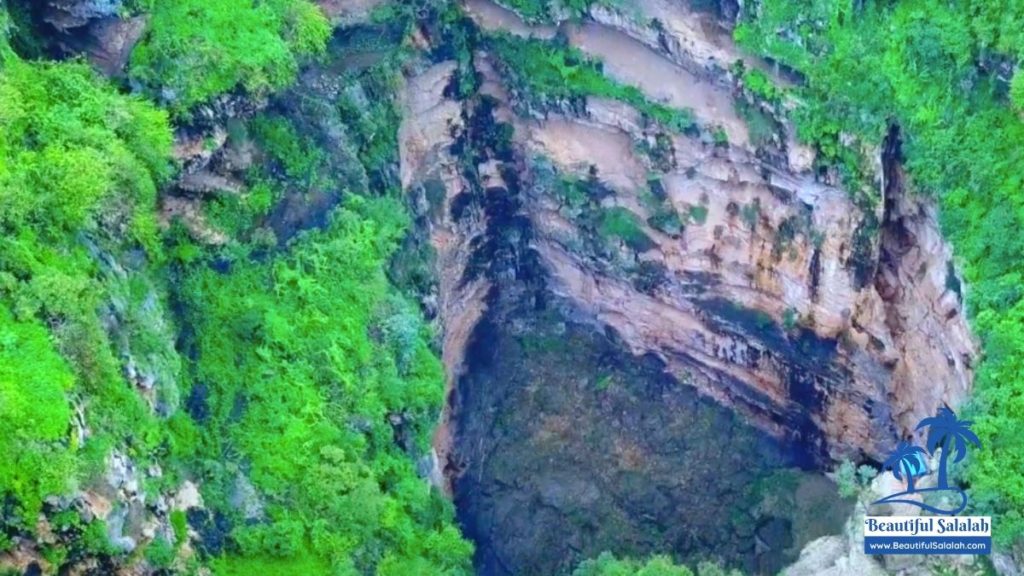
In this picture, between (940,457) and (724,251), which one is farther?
(724,251)

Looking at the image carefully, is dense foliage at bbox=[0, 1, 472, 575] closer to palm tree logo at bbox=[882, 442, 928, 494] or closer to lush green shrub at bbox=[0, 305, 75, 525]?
lush green shrub at bbox=[0, 305, 75, 525]

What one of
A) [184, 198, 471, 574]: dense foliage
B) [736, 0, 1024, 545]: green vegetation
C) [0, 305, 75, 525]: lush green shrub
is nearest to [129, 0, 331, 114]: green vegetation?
[184, 198, 471, 574]: dense foliage

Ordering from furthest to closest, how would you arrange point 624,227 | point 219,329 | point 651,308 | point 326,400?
point 651,308, point 624,227, point 326,400, point 219,329

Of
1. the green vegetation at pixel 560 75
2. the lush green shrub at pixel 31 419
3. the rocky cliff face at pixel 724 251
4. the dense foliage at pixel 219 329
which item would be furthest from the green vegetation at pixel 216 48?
the green vegetation at pixel 560 75

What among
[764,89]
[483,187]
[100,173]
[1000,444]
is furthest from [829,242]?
[100,173]

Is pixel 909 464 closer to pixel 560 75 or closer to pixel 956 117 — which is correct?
pixel 956 117

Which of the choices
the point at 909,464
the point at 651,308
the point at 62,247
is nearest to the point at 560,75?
the point at 651,308
